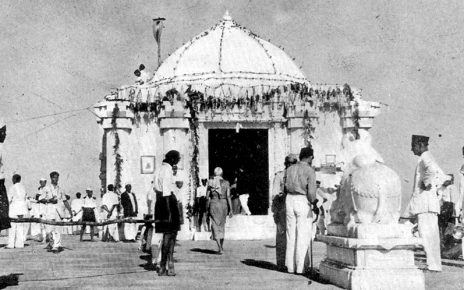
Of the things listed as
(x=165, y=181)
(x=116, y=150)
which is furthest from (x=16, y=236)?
(x=165, y=181)

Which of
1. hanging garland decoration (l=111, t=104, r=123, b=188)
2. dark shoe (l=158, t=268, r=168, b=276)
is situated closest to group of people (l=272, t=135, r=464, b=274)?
dark shoe (l=158, t=268, r=168, b=276)

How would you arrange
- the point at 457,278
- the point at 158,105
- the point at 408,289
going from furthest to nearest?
the point at 158,105 < the point at 457,278 < the point at 408,289

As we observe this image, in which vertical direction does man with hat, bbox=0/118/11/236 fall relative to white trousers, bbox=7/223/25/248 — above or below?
above

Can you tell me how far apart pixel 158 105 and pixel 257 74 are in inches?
142

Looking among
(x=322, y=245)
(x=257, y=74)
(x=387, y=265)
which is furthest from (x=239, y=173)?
(x=387, y=265)

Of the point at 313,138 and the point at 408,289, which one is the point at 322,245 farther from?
the point at 408,289

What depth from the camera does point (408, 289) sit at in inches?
326

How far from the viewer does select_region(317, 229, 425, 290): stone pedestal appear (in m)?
8.27

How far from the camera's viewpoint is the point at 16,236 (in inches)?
639

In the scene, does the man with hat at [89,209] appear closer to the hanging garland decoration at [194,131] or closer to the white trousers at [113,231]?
the white trousers at [113,231]

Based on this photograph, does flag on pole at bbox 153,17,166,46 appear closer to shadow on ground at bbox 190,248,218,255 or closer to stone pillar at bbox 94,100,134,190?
stone pillar at bbox 94,100,134,190

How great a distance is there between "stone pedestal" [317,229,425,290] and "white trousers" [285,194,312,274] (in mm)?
1633

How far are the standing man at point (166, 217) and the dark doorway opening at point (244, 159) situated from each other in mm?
13603

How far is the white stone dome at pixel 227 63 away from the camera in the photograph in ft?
70.9
